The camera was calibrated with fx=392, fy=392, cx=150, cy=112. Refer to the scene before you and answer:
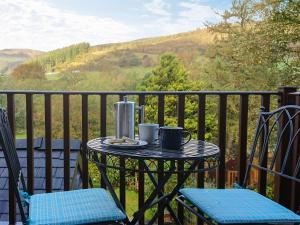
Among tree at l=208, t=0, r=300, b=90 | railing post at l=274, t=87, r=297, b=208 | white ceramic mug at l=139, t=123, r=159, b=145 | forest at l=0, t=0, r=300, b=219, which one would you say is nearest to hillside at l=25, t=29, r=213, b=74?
forest at l=0, t=0, r=300, b=219

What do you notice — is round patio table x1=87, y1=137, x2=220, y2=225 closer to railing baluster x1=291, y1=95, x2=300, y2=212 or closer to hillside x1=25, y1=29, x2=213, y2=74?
railing baluster x1=291, y1=95, x2=300, y2=212

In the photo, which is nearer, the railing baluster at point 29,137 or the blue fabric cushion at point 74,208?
the blue fabric cushion at point 74,208

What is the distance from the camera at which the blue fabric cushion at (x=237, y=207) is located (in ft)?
5.61

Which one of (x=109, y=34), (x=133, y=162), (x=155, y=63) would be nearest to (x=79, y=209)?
(x=133, y=162)

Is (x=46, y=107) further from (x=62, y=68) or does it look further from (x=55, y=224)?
(x=62, y=68)

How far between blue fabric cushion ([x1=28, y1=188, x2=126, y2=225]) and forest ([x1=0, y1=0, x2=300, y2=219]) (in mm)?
9402

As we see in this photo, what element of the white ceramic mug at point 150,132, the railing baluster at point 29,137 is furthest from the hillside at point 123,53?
the white ceramic mug at point 150,132

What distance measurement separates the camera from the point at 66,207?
1.81 meters

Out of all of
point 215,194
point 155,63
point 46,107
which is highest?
point 155,63

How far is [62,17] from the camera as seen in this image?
21.2m

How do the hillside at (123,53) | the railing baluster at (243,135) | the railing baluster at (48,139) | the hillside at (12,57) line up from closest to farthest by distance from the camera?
1. the railing baluster at (48,139)
2. the railing baluster at (243,135)
3. the hillside at (12,57)
4. the hillside at (123,53)

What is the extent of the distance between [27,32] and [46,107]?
63.0 ft

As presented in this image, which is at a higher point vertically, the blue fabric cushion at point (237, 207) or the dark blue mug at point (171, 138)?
the dark blue mug at point (171, 138)

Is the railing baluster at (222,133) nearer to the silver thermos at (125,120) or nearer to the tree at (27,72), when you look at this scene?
the silver thermos at (125,120)
